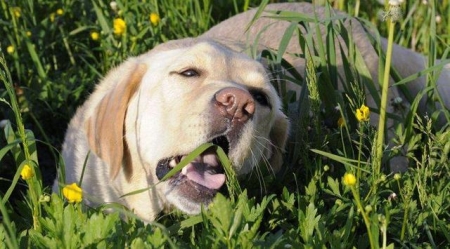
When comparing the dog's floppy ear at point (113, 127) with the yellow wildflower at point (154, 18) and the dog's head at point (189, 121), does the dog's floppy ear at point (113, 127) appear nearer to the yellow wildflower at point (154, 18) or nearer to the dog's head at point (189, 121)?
the dog's head at point (189, 121)

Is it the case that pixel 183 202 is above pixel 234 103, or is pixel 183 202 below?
below

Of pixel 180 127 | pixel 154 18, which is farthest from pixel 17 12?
pixel 180 127

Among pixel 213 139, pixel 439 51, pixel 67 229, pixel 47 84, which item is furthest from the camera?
pixel 439 51

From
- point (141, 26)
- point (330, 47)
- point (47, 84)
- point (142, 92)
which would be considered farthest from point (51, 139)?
point (330, 47)

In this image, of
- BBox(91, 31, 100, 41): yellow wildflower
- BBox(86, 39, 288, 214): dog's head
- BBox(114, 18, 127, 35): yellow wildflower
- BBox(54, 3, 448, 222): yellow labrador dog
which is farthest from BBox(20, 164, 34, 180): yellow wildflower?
BBox(91, 31, 100, 41): yellow wildflower

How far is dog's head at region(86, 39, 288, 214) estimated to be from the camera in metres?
3.19

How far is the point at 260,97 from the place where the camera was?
3.58 meters

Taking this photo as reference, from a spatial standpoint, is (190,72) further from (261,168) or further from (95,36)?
(95,36)

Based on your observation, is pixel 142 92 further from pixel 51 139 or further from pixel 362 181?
pixel 51 139

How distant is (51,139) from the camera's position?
4.74 metres

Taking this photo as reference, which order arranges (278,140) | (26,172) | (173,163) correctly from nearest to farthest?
(26,172)
(173,163)
(278,140)

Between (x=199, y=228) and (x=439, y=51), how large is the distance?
281 cm

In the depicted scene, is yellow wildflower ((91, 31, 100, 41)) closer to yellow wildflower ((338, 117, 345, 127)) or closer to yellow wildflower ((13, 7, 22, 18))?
yellow wildflower ((13, 7, 22, 18))

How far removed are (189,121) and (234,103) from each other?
197 mm
